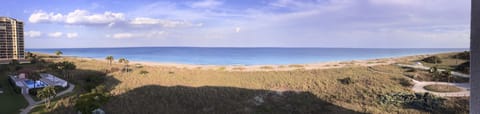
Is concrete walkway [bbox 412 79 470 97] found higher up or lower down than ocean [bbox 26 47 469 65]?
lower down

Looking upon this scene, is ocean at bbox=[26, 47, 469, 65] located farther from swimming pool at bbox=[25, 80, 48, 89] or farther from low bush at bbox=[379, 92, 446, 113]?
swimming pool at bbox=[25, 80, 48, 89]

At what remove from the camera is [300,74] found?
29.2 metres

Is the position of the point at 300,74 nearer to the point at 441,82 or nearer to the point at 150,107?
the point at 441,82

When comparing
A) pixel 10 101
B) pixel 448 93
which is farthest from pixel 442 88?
pixel 10 101

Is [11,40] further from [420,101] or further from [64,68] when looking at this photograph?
[420,101]

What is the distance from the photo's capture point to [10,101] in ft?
61.3

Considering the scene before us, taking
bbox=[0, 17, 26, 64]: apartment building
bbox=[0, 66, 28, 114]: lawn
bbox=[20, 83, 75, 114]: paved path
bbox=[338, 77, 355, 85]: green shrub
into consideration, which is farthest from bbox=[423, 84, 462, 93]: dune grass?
bbox=[0, 17, 26, 64]: apartment building

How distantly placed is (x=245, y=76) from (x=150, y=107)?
13.0 meters

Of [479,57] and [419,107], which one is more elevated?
[479,57]

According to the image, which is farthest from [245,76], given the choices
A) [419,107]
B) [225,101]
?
[419,107]

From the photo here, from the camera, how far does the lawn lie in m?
16.7

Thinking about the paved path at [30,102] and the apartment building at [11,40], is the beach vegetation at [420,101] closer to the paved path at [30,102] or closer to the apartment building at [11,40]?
the paved path at [30,102]

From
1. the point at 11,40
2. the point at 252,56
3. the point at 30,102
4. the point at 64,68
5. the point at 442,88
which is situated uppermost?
the point at 11,40

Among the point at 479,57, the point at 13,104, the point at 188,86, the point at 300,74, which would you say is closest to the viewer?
the point at 479,57
